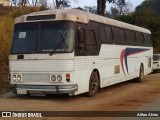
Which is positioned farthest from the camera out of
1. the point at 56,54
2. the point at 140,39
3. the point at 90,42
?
the point at 140,39

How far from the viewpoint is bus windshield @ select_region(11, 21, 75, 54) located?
504 inches

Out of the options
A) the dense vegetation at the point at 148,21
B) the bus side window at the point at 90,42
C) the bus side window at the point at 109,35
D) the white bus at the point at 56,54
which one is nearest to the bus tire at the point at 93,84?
the white bus at the point at 56,54

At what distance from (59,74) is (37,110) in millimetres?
1686

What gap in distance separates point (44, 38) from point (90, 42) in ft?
6.23

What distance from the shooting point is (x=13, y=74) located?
1327 centimetres

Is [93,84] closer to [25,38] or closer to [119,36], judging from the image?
[25,38]

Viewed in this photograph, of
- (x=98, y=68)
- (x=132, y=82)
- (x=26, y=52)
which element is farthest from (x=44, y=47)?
(x=132, y=82)

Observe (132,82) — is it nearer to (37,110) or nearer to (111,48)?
(111,48)

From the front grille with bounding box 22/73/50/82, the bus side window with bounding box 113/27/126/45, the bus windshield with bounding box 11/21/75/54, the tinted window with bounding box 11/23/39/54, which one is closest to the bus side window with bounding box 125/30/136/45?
the bus side window with bounding box 113/27/126/45

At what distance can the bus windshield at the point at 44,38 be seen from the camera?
1280 centimetres

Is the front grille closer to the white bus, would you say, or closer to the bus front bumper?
the white bus

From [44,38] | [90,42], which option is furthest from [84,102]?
[44,38]

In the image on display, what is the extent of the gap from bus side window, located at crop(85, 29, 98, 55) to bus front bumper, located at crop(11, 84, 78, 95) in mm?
1692

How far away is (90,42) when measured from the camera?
46.6ft
